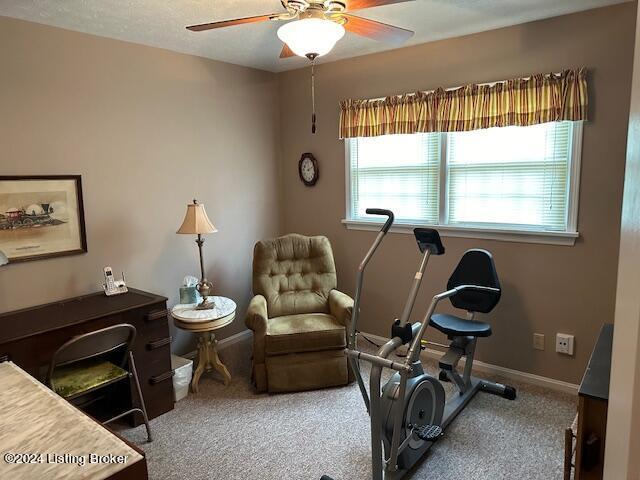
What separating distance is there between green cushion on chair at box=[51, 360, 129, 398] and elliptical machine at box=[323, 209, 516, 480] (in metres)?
1.34

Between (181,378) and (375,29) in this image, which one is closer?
(375,29)

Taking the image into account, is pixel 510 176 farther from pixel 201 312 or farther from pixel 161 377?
pixel 161 377

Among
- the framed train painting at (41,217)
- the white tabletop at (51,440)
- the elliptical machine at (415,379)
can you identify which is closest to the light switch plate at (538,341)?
the elliptical machine at (415,379)

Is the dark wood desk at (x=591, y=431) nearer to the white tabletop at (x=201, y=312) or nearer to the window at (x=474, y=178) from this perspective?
the window at (x=474, y=178)

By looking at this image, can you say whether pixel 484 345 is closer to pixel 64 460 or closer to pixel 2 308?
pixel 64 460

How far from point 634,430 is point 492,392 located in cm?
261

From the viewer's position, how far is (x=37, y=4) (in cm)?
234

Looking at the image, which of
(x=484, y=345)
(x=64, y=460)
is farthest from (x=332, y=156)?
(x=64, y=460)

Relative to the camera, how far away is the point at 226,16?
8.39 feet

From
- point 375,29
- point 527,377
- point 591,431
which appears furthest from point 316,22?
point 527,377

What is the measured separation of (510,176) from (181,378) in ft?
8.75

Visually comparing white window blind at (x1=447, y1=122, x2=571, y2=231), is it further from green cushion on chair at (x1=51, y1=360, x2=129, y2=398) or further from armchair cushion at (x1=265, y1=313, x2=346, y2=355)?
green cushion on chair at (x1=51, y1=360, x2=129, y2=398)

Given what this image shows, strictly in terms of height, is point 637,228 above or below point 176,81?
below

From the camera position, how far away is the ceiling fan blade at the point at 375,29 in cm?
203
